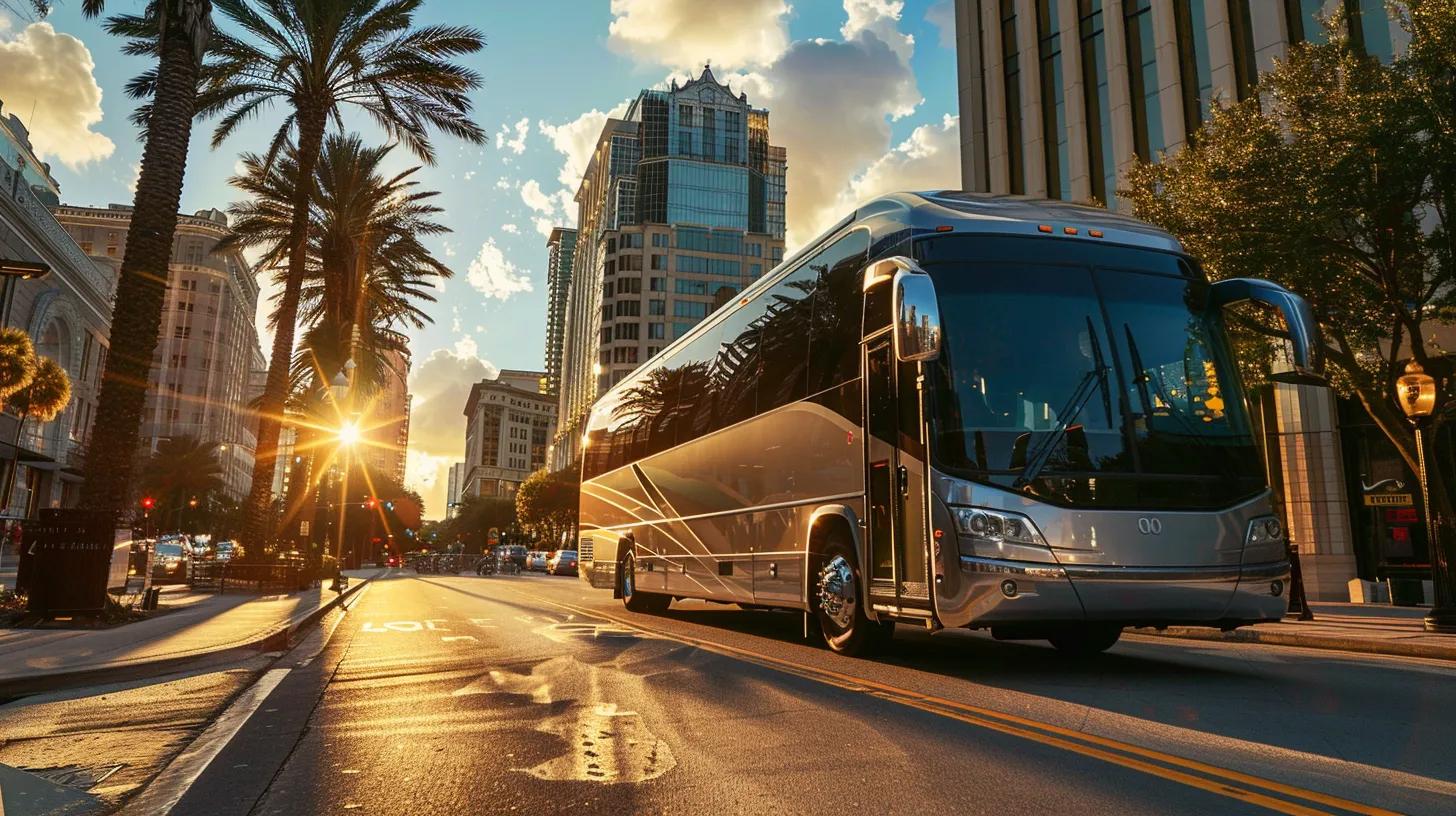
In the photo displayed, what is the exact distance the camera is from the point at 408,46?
978 inches

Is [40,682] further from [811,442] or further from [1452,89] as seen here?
[1452,89]

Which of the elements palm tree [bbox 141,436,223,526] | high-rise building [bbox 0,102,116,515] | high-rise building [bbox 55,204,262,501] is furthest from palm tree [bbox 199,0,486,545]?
high-rise building [bbox 55,204,262,501]

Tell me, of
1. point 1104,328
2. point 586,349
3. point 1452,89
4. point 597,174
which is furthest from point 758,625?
point 597,174

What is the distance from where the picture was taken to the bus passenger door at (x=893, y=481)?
791 centimetres

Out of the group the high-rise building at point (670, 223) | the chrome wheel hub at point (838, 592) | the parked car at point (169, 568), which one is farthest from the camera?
the high-rise building at point (670, 223)

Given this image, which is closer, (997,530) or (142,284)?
(997,530)

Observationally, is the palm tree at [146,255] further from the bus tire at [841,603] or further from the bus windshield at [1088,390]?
the bus windshield at [1088,390]

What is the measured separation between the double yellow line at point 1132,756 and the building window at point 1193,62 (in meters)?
25.6

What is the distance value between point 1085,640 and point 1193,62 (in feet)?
80.2

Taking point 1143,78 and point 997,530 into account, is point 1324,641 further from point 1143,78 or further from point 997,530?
point 1143,78

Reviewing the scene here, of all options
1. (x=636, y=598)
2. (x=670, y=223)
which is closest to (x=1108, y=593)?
(x=636, y=598)

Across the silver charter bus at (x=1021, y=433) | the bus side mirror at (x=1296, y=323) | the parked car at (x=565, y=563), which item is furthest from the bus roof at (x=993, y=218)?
the parked car at (x=565, y=563)

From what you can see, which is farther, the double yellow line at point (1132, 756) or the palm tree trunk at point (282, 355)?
the palm tree trunk at point (282, 355)

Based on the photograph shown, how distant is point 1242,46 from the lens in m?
27.3
